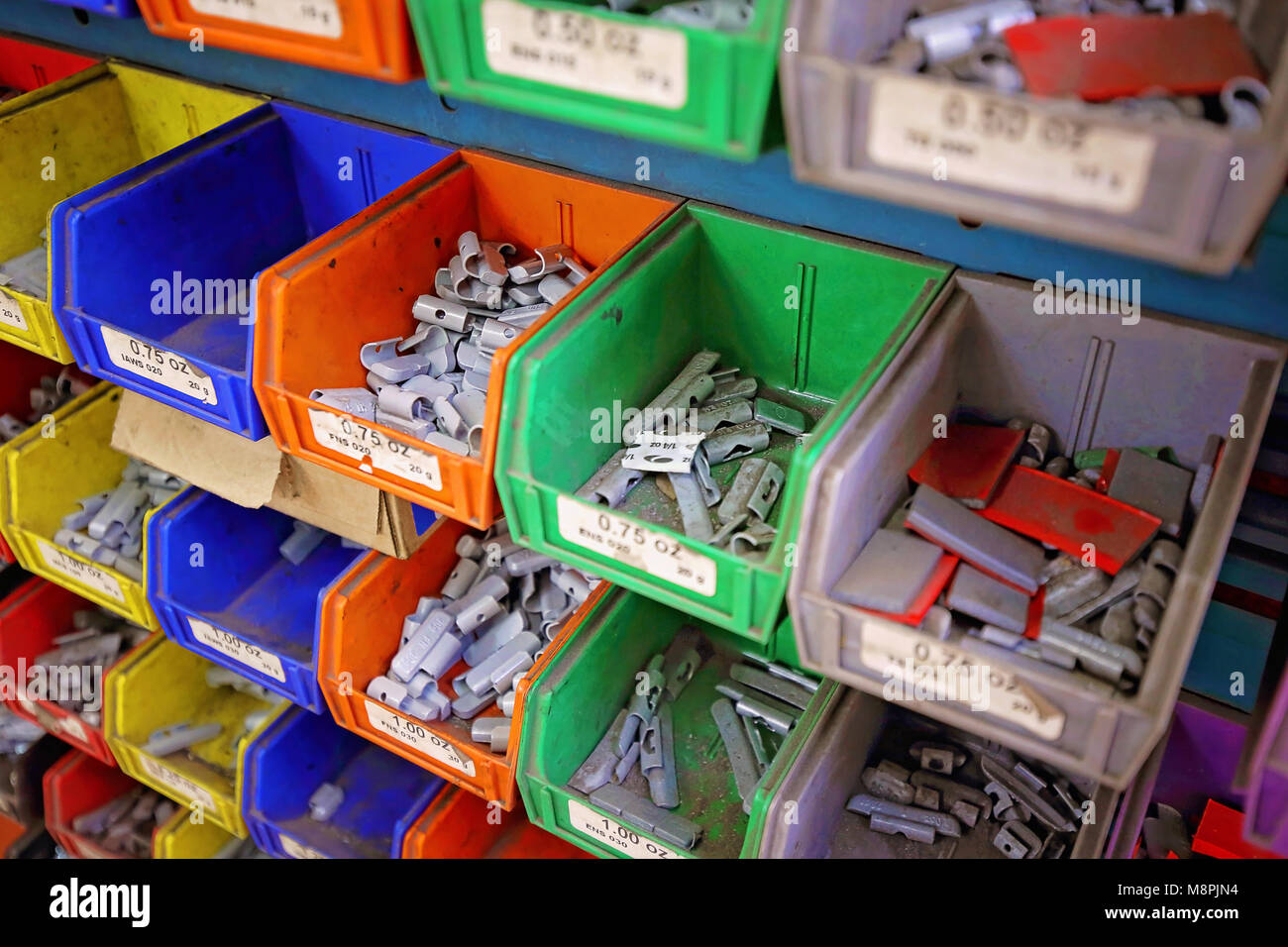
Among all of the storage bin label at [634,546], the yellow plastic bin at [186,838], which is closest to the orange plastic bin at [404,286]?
the storage bin label at [634,546]

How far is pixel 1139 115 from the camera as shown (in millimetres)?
828

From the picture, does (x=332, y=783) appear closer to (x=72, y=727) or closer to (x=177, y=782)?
(x=177, y=782)

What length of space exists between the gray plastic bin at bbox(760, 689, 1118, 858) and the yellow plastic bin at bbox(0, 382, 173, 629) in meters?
1.23

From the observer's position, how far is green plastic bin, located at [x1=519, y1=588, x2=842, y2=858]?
1.41 meters

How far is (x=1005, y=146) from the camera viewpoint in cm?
83

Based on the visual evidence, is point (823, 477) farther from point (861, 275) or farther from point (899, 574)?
point (861, 275)

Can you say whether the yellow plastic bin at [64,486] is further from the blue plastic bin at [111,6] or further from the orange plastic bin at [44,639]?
the blue plastic bin at [111,6]

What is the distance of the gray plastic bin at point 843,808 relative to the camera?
1258 millimetres

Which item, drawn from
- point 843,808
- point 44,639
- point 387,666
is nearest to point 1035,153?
point 843,808

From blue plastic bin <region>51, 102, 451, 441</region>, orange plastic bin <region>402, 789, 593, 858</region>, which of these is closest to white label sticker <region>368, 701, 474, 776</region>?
orange plastic bin <region>402, 789, 593, 858</region>

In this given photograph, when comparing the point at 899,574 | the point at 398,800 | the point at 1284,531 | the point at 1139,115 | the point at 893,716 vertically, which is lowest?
the point at 398,800

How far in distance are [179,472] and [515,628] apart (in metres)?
0.64

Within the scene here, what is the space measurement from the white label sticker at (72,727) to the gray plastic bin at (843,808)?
153 cm

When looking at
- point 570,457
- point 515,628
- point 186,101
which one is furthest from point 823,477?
point 186,101
